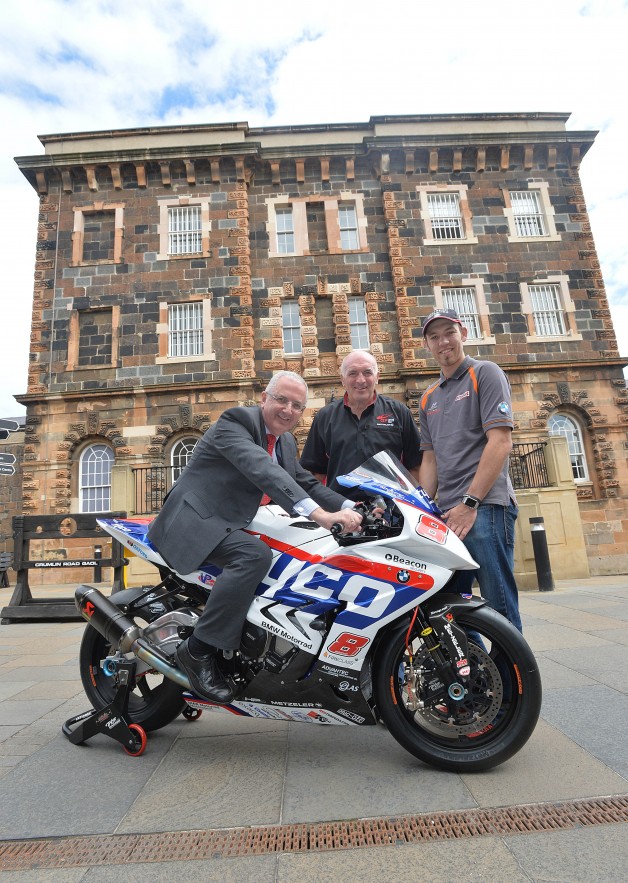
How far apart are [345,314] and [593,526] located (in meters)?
9.53

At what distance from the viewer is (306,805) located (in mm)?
2113

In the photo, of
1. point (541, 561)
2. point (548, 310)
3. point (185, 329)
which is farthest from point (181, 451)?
point (548, 310)

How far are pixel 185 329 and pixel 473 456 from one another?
14.3m

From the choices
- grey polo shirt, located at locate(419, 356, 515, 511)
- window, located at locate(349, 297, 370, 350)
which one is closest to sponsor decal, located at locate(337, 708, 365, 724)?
grey polo shirt, located at locate(419, 356, 515, 511)

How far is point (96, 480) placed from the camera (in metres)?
15.4

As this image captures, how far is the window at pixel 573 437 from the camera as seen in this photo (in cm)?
1574

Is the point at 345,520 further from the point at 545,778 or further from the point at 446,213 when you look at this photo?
the point at 446,213

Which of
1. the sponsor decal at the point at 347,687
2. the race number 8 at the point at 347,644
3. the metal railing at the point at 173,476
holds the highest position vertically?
the metal railing at the point at 173,476

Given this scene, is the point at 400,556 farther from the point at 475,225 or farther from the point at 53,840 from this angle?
the point at 475,225

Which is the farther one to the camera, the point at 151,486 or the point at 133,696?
the point at 151,486

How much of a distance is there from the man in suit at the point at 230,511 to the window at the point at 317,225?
49.0ft

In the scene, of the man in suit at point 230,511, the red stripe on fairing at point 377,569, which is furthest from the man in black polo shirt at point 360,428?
the red stripe on fairing at point 377,569

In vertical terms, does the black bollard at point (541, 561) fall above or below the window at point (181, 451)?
below

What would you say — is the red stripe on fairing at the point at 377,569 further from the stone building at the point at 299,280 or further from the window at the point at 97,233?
the window at the point at 97,233
